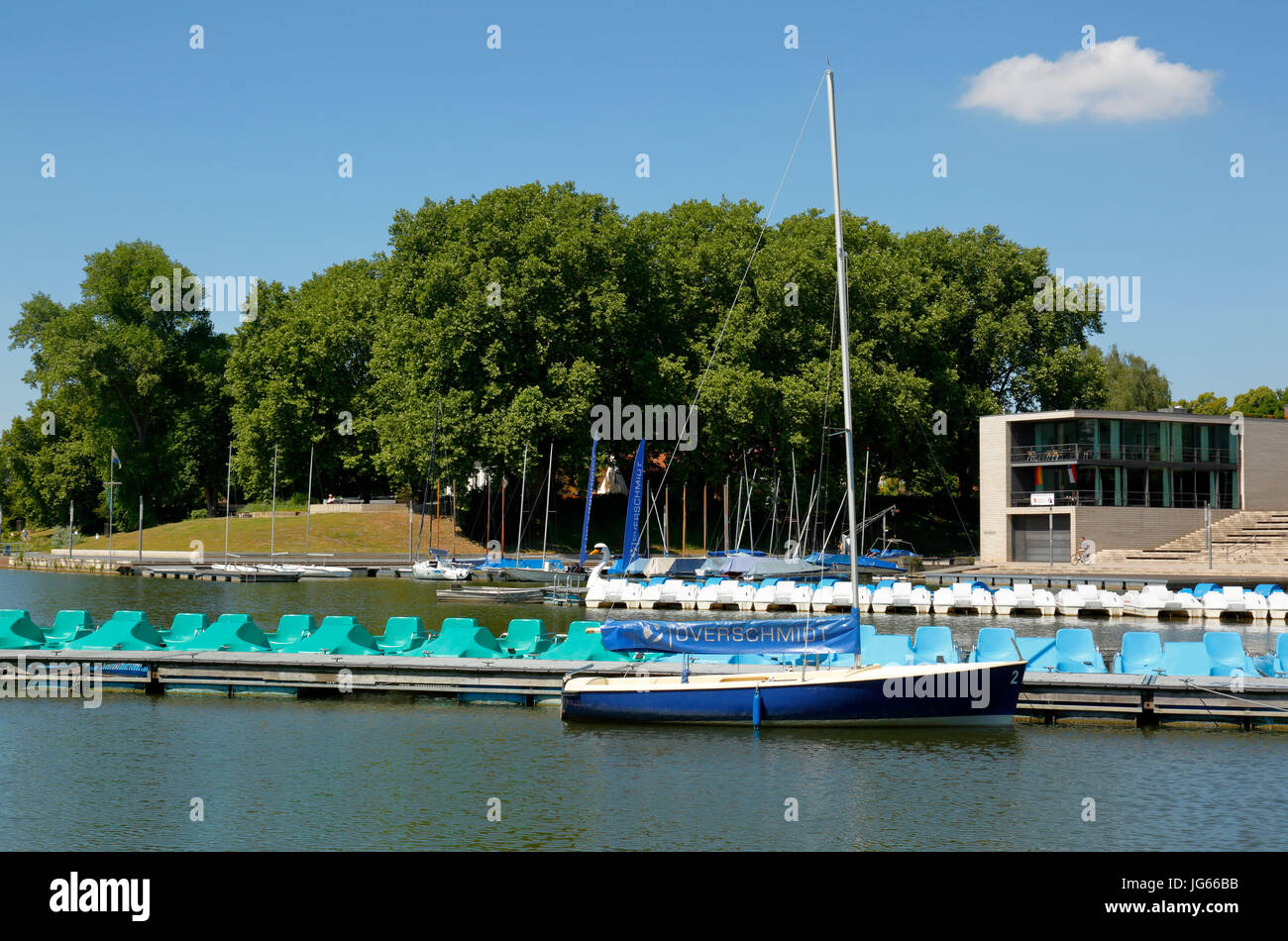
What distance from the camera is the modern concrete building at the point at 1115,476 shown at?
7750 centimetres

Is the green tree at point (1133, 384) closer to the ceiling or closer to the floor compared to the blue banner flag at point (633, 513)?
closer to the ceiling

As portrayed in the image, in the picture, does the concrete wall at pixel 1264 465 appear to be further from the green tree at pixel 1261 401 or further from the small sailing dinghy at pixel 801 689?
the small sailing dinghy at pixel 801 689

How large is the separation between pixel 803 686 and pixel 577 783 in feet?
17.9

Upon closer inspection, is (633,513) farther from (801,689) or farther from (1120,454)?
(1120,454)

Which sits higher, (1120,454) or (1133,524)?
(1120,454)

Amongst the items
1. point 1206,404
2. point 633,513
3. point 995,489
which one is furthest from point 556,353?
point 1206,404

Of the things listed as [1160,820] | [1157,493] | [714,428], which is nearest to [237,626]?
[1160,820]

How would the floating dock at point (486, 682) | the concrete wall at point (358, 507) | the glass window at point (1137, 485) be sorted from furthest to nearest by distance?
the concrete wall at point (358, 507) < the glass window at point (1137, 485) < the floating dock at point (486, 682)

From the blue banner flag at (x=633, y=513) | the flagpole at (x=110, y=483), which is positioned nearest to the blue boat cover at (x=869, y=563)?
the blue banner flag at (x=633, y=513)

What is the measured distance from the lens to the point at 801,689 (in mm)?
23234

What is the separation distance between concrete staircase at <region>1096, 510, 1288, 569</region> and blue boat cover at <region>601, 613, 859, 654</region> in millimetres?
51817

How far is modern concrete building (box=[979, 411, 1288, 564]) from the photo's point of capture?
77.5 m

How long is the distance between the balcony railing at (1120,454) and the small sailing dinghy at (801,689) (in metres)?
58.1
